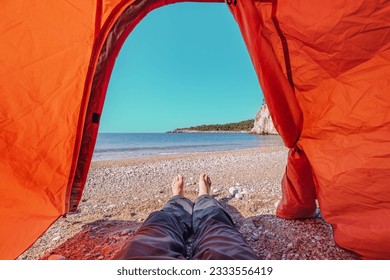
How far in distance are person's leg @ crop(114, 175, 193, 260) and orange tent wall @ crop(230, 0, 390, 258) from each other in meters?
1.02

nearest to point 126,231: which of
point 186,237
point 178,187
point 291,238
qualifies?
point 186,237

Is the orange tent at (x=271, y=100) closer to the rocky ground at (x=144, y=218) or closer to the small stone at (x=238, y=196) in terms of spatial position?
the rocky ground at (x=144, y=218)

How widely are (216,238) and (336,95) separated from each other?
1154 millimetres

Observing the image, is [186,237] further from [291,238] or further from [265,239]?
[291,238]

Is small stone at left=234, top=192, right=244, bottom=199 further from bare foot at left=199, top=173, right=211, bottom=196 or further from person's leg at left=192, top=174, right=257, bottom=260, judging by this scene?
person's leg at left=192, top=174, right=257, bottom=260

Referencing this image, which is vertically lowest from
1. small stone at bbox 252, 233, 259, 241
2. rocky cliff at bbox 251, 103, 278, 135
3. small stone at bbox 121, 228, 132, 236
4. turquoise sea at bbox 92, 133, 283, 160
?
small stone at bbox 121, 228, 132, 236

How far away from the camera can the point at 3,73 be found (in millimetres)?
1576

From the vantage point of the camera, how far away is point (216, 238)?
1.24m

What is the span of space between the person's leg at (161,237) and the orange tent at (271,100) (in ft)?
2.92

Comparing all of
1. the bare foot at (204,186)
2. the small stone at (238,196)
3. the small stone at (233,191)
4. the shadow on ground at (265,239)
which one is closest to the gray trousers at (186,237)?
the shadow on ground at (265,239)

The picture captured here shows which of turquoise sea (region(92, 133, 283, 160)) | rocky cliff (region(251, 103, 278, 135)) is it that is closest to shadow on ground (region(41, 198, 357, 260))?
turquoise sea (region(92, 133, 283, 160))

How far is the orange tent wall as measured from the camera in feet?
3.69

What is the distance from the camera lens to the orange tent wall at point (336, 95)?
112 centimetres
